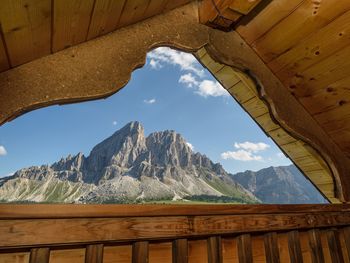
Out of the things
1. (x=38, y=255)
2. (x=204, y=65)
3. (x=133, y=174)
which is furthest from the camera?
(x=133, y=174)

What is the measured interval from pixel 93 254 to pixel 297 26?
1471 mm

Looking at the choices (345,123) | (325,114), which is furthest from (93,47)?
(345,123)

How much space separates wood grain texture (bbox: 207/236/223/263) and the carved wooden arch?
75 centimetres

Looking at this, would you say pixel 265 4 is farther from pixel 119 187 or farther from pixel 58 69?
pixel 119 187

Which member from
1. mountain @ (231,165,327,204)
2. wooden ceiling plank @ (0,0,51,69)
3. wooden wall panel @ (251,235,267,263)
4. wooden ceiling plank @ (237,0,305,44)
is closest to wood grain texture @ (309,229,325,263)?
wooden wall panel @ (251,235,267,263)

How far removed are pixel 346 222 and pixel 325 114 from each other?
670mm

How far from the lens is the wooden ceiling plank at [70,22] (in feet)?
2.47

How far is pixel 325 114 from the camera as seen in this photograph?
158 cm

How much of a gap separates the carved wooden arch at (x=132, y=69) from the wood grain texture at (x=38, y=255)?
432mm

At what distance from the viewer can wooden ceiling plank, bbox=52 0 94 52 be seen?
75 centimetres

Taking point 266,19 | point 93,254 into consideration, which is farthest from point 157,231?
point 266,19

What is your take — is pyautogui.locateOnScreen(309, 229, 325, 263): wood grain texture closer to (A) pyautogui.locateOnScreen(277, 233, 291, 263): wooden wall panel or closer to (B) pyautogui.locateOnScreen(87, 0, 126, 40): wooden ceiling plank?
(A) pyautogui.locateOnScreen(277, 233, 291, 263): wooden wall panel

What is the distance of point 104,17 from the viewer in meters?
0.94

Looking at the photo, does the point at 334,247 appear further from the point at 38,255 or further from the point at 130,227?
the point at 38,255
